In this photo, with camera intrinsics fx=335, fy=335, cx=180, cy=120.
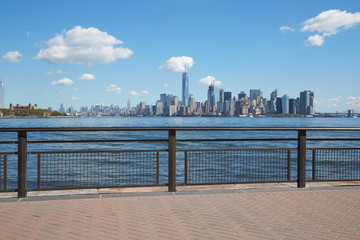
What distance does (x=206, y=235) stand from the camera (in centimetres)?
435

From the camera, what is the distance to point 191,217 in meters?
5.09

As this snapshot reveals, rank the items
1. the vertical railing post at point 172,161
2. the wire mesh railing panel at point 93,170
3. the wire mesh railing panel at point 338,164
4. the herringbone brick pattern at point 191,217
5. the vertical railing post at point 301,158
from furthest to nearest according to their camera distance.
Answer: the wire mesh railing panel at point 338,164
the vertical railing post at point 301,158
the wire mesh railing panel at point 93,170
the vertical railing post at point 172,161
the herringbone brick pattern at point 191,217

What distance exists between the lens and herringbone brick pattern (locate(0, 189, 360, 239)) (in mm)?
4398

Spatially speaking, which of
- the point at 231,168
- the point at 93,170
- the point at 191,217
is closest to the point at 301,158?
the point at 231,168

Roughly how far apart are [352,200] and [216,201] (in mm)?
2475

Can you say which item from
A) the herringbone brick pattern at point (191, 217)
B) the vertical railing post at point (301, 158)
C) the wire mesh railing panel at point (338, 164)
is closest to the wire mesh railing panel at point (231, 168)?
the vertical railing post at point (301, 158)

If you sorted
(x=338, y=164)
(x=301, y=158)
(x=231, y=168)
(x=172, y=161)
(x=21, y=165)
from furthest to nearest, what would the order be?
(x=231, y=168)
(x=338, y=164)
(x=301, y=158)
(x=172, y=161)
(x=21, y=165)

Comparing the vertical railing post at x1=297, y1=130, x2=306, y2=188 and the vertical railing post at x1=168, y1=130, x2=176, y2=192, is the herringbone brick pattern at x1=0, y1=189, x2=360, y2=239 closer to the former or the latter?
the vertical railing post at x1=168, y1=130, x2=176, y2=192

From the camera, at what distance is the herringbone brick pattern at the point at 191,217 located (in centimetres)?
440

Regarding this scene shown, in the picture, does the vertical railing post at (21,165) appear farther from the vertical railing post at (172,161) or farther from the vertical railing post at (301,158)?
the vertical railing post at (301,158)

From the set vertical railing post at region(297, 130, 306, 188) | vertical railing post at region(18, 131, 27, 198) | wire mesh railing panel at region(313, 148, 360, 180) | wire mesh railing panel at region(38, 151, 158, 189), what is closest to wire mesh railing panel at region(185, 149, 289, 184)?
vertical railing post at region(297, 130, 306, 188)

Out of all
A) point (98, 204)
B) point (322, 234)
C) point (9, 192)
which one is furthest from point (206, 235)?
point (9, 192)

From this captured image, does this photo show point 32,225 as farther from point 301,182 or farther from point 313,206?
point 301,182

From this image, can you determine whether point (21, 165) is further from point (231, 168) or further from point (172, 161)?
point (231, 168)
